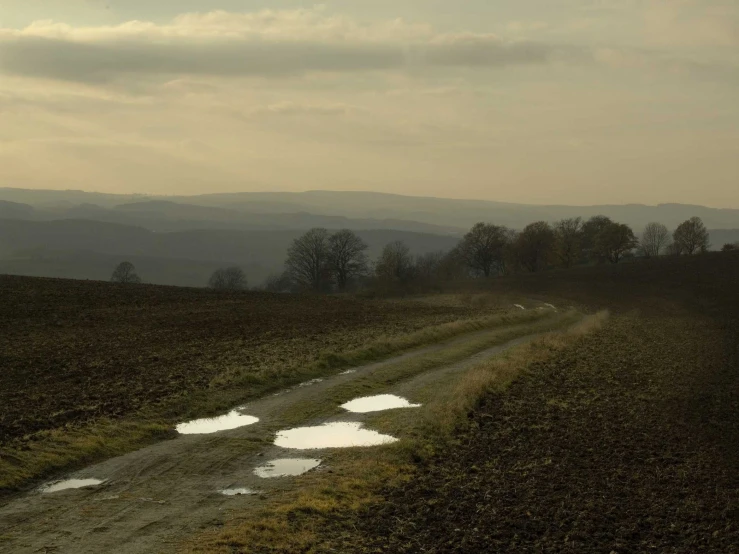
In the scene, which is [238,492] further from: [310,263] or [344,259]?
[344,259]

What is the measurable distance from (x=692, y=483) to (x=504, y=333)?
31540 mm

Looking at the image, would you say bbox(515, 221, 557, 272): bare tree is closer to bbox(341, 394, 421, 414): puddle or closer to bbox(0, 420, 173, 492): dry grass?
bbox(341, 394, 421, 414): puddle

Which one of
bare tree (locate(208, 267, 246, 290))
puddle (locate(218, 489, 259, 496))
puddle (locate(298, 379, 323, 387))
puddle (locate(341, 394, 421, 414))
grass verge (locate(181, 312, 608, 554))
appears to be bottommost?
bare tree (locate(208, 267, 246, 290))

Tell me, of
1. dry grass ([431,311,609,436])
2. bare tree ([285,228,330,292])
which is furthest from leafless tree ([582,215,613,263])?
dry grass ([431,311,609,436])

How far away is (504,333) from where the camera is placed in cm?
4816

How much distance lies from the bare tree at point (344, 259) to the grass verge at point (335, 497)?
86.9m

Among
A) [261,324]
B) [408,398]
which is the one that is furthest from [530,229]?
[408,398]

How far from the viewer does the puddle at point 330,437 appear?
19891mm

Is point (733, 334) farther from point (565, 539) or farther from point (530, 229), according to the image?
point (530, 229)

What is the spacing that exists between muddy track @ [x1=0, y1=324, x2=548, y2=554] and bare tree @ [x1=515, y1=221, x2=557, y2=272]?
114 meters

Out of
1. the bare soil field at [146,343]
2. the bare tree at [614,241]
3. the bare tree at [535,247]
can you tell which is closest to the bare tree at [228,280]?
the bare tree at [535,247]

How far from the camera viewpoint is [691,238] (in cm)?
13712

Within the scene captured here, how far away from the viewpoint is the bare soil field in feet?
74.6

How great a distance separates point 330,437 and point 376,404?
15.6 ft
